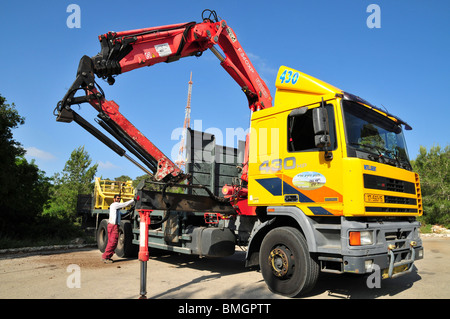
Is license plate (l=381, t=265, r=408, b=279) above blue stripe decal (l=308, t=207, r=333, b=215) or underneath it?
underneath

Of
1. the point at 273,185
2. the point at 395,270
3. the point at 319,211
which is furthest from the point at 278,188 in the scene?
the point at 395,270

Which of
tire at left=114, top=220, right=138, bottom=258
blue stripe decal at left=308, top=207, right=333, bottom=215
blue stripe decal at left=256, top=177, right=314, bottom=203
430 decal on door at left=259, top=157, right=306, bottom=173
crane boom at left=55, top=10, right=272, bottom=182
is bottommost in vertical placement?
tire at left=114, top=220, right=138, bottom=258

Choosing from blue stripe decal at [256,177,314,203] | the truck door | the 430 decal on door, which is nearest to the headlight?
the truck door

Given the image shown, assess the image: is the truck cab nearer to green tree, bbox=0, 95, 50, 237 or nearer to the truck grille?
the truck grille

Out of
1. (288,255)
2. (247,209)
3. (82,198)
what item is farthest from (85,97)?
(82,198)

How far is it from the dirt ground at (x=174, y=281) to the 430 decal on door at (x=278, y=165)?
201 centimetres

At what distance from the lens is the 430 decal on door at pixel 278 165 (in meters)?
5.22

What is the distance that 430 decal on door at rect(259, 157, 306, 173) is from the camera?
5.22 metres

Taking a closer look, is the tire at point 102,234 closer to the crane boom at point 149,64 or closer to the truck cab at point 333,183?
the crane boom at point 149,64

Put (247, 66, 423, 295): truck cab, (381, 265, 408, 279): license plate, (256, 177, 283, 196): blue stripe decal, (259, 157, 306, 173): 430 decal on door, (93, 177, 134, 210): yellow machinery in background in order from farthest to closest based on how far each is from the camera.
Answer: (93, 177, 134, 210): yellow machinery in background
(256, 177, 283, 196): blue stripe decal
(259, 157, 306, 173): 430 decal on door
(381, 265, 408, 279): license plate
(247, 66, 423, 295): truck cab

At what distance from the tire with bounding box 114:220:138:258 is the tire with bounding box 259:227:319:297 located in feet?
15.3

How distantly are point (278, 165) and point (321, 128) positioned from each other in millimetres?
1157

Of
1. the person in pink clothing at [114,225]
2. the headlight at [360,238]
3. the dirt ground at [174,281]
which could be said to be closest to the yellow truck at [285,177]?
the headlight at [360,238]
